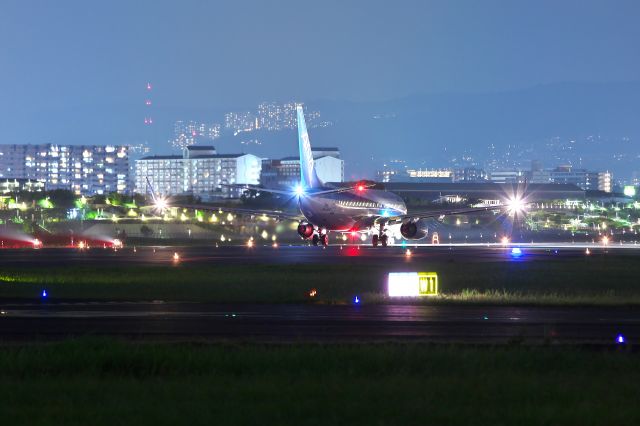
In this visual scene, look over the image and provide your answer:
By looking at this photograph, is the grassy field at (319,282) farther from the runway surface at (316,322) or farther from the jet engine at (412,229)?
the jet engine at (412,229)

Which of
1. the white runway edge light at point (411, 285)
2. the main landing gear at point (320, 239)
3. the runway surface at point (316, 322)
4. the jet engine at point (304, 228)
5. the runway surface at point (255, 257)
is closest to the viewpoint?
the runway surface at point (316, 322)

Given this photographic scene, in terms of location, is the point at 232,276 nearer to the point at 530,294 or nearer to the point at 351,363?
the point at 530,294

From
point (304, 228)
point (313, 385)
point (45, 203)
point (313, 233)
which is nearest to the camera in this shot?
point (313, 385)

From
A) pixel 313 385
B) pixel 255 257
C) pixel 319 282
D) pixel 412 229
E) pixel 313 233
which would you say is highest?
pixel 412 229

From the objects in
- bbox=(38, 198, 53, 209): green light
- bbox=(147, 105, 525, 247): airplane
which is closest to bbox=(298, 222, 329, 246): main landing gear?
bbox=(147, 105, 525, 247): airplane

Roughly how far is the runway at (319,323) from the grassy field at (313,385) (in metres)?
3.09

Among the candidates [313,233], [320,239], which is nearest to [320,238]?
Answer: [320,239]

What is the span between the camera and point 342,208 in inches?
3004

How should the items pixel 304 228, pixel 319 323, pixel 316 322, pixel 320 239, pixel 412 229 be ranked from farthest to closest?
1. pixel 320 239
2. pixel 304 228
3. pixel 412 229
4. pixel 316 322
5. pixel 319 323

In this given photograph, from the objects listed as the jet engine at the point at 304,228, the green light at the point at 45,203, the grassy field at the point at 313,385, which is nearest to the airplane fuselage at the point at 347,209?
the jet engine at the point at 304,228

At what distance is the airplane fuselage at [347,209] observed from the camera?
75500mm

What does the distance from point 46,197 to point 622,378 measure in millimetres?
155600

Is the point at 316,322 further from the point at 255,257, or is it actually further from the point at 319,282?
the point at 255,257

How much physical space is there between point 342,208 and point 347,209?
0.42 meters
